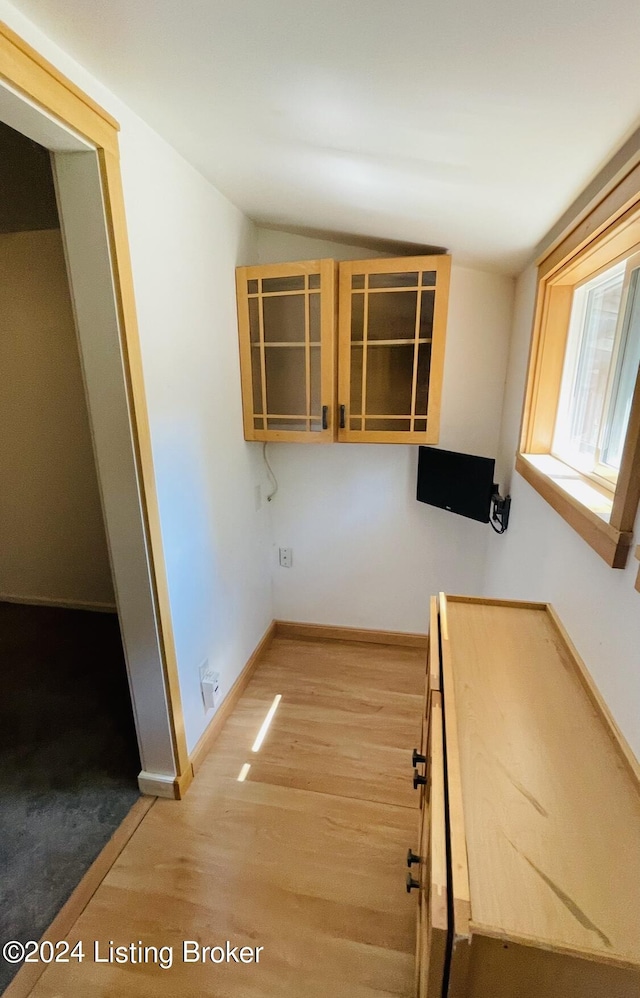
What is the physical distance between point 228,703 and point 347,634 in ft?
2.89

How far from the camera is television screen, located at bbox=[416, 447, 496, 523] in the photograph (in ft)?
6.59

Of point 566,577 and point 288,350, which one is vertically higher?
point 288,350

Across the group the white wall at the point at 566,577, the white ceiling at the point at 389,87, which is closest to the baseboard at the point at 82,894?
the white wall at the point at 566,577

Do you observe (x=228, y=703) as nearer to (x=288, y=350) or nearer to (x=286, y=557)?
(x=286, y=557)

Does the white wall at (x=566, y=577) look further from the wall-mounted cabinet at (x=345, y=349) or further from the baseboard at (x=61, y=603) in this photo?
the baseboard at (x=61, y=603)

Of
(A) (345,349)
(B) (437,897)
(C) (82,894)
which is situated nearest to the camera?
(B) (437,897)

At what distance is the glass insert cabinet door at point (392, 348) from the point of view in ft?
6.21

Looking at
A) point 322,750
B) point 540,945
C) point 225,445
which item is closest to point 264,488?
point 225,445

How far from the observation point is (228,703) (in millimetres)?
2104

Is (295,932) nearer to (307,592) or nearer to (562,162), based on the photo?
(307,592)

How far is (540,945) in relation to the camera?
1.67 feet

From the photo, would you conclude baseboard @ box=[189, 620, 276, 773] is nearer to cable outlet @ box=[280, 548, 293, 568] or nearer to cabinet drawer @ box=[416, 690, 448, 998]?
cable outlet @ box=[280, 548, 293, 568]

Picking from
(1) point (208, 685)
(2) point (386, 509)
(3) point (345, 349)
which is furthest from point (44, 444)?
(2) point (386, 509)

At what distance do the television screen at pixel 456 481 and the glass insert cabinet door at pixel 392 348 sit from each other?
188 mm
